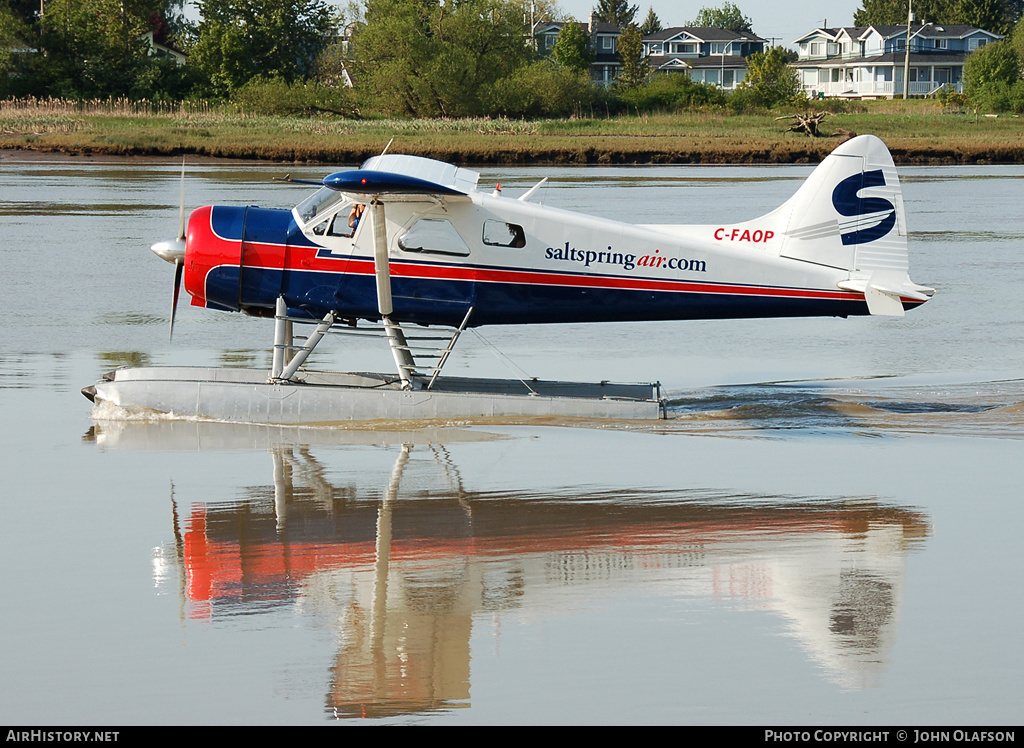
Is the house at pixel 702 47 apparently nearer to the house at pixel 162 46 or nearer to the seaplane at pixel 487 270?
the house at pixel 162 46

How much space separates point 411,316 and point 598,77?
101434mm

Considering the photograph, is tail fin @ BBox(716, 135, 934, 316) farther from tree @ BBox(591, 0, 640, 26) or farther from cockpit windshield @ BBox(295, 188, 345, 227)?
tree @ BBox(591, 0, 640, 26)

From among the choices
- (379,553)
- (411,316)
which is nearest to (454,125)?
(411,316)

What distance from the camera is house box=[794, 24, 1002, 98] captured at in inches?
4016

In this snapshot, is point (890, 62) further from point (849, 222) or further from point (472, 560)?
point (472, 560)

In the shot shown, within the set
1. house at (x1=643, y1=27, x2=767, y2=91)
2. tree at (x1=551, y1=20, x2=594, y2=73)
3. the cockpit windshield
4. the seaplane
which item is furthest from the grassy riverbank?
house at (x1=643, y1=27, x2=767, y2=91)

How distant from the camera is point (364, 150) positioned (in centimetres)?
4412

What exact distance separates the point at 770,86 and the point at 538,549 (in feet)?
213

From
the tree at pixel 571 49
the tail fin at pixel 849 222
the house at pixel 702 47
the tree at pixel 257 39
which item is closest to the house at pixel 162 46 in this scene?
the tree at pixel 257 39

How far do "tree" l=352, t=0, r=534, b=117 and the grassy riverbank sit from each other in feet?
12.9

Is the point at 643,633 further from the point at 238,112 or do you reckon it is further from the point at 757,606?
the point at 238,112

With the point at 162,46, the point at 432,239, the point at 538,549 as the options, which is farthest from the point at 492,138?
the point at 162,46

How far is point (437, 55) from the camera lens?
204 feet

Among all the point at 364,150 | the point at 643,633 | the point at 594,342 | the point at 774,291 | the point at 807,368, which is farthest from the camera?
the point at 364,150
